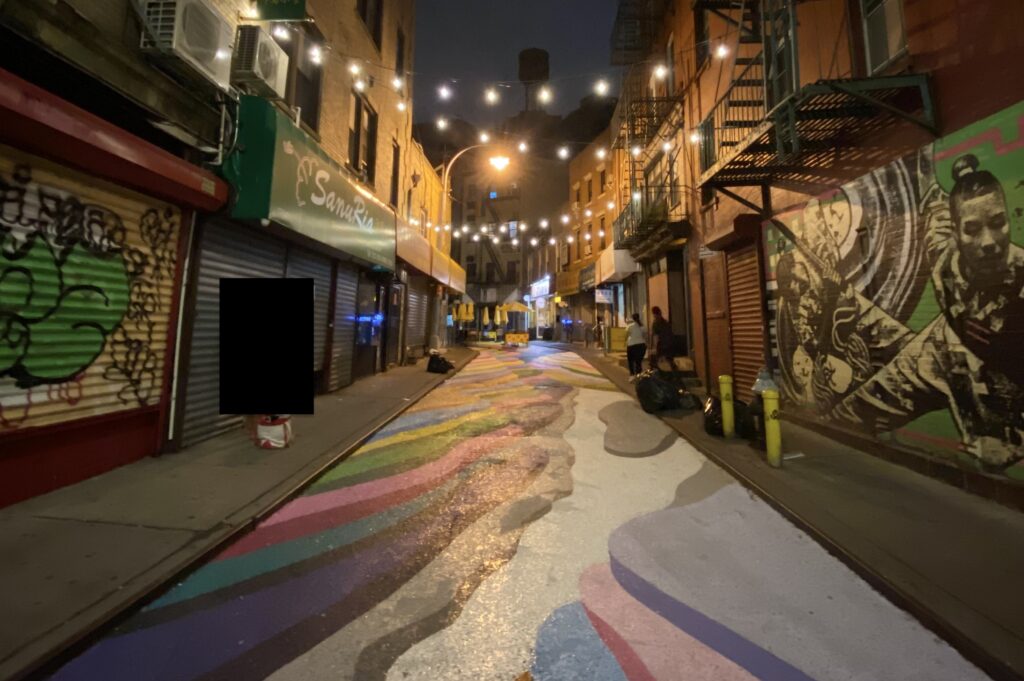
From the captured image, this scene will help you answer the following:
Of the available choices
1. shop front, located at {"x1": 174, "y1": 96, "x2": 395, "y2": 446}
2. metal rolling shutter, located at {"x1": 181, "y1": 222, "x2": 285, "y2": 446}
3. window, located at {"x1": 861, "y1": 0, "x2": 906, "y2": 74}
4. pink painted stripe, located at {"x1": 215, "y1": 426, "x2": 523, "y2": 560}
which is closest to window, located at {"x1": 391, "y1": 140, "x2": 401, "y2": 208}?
shop front, located at {"x1": 174, "y1": 96, "x2": 395, "y2": 446}

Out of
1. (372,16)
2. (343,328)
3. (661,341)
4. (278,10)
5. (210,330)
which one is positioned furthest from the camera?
(372,16)

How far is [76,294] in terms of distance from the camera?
13.8 ft

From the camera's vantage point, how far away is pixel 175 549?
3.17 metres

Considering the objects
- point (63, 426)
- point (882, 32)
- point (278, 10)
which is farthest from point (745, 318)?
point (63, 426)

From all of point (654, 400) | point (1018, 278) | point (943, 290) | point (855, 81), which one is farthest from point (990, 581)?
point (654, 400)

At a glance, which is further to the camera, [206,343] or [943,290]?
[206,343]

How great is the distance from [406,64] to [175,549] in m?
16.2

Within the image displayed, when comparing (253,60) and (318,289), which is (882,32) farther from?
(318,289)

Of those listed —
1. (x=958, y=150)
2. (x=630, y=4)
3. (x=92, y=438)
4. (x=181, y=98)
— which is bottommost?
(x=92, y=438)

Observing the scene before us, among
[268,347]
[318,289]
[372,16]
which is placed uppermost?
[372,16]

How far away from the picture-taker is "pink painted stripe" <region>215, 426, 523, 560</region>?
11.8 feet

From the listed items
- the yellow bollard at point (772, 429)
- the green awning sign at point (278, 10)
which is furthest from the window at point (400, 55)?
the yellow bollard at point (772, 429)

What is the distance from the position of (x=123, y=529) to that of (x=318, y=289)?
626 centimetres

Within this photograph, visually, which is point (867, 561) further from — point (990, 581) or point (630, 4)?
point (630, 4)
